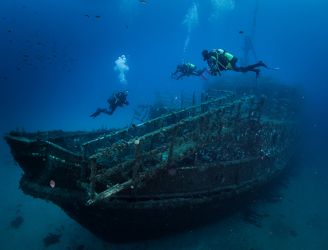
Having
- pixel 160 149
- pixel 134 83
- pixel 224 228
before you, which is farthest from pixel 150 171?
pixel 134 83

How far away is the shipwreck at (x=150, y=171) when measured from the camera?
6.29m

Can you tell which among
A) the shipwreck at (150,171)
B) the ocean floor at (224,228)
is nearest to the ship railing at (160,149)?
the shipwreck at (150,171)

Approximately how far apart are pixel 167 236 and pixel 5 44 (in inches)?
5552

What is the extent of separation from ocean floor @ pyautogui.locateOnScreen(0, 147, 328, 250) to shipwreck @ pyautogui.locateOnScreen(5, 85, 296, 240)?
1.15 metres

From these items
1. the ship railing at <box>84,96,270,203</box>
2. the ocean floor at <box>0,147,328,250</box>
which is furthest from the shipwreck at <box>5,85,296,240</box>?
the ocean floor at <box>0,147,328,250</box>

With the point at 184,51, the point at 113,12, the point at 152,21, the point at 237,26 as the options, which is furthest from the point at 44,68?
the point at 237,26

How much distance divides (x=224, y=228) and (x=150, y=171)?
4860mm

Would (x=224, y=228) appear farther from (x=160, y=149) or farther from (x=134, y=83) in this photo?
(x=134, y=83)

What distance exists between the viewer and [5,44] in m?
126

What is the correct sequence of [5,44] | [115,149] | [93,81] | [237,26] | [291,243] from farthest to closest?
[237,26] → [93,81] → [5,44] → [291,243] → [115,149]

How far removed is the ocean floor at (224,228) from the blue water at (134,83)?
4cm

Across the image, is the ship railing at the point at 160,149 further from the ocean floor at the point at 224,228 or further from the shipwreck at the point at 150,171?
the ocean floor at the point at 224,228

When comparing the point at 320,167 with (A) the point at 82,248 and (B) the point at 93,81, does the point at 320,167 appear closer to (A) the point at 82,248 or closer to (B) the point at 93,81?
(A) the point at 82,248

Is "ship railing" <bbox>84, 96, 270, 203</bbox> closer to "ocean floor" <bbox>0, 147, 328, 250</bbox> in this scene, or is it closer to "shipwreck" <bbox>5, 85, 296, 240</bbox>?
"shipwreck" <bbox>5, 85, 296, 240</bbox>
